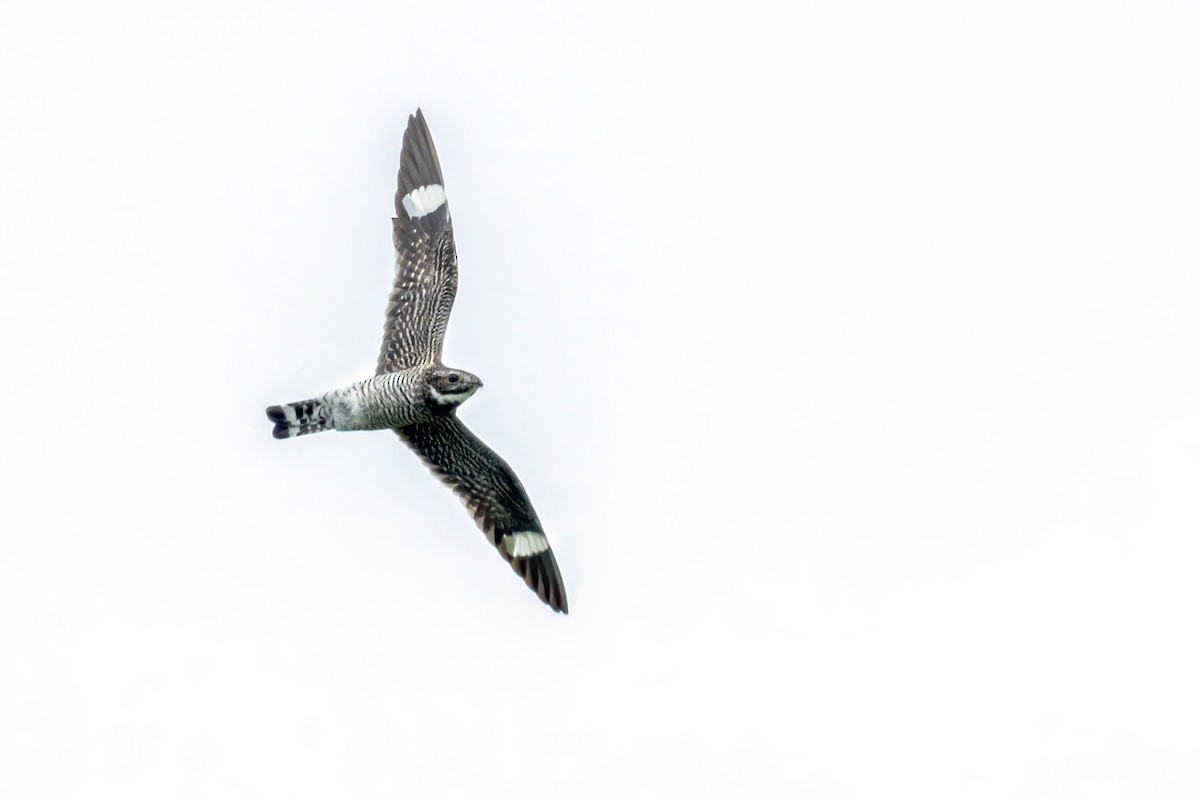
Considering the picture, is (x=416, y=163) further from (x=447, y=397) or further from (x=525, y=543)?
(x=525, y=543)

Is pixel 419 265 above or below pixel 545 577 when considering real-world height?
above

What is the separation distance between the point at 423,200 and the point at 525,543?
13.5 feet

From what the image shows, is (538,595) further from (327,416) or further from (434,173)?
(434,173)

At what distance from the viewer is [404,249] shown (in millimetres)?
19125

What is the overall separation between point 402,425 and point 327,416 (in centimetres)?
87

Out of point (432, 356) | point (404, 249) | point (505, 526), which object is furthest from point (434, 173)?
point (505, 526)

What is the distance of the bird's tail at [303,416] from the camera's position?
1750 centimetres

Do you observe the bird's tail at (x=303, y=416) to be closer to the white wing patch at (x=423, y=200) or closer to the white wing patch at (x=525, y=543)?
the white wing patch at (x=525, y=543)

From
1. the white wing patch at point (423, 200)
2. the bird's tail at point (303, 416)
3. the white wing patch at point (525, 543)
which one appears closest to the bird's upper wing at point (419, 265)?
the white wing patch at point (423, 200)

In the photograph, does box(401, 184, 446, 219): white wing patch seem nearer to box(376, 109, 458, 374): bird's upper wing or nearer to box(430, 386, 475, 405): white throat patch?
box(376, 109, 458, 374): bird's upper wing

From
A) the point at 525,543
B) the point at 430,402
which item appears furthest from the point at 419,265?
the point at 525,543

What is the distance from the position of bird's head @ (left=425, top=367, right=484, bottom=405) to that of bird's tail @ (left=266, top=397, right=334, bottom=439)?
107 cm

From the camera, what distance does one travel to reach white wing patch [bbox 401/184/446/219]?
19469 millimetres

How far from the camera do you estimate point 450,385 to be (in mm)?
17297
